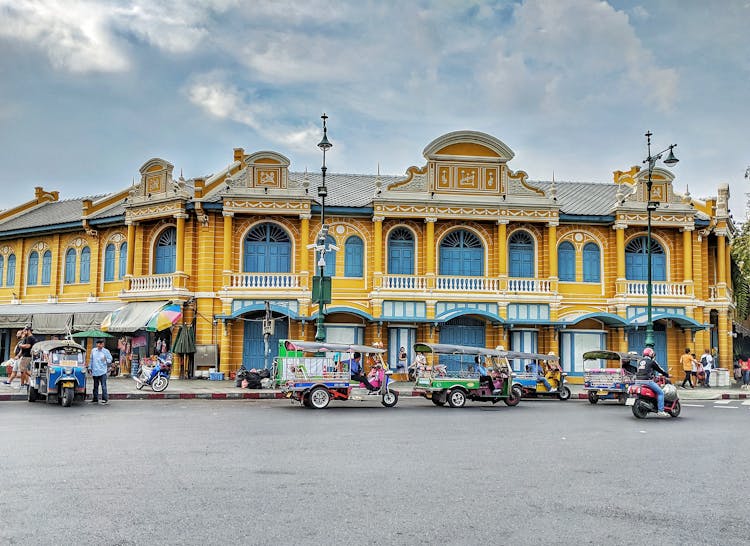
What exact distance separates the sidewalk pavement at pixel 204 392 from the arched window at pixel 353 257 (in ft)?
16.4

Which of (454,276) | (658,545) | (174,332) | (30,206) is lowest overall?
(658,545)

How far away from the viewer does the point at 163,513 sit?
22.5 feet

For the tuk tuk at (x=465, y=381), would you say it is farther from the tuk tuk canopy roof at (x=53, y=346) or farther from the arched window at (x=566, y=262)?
the arched window at (x=566, y=262)

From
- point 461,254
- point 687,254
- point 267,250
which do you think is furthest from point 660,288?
point 267,250

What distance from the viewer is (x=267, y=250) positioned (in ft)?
98.8

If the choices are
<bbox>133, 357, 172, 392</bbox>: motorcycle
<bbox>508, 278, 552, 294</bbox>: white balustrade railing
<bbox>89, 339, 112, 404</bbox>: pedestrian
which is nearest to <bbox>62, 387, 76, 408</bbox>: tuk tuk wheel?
<bbox>89, 339, 112, 404</bbox>: pedestrian

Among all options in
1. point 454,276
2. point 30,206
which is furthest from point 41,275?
point 454,276

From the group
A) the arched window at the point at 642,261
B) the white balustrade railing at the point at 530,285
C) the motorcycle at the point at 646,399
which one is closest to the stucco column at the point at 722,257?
the arched window at the point at 642,261

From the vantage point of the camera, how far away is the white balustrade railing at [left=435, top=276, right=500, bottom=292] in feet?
98.6

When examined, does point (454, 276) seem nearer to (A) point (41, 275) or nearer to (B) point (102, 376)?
(B) point (102, 376)

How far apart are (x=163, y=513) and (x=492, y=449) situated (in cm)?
584

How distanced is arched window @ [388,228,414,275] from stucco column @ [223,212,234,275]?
258 inches

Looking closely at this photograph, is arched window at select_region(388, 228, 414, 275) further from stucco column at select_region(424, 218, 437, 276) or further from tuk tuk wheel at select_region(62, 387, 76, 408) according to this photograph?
tuk tuk wheel at select_region(62, 387, 76, 408)

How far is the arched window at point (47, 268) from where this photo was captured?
33.2 m
